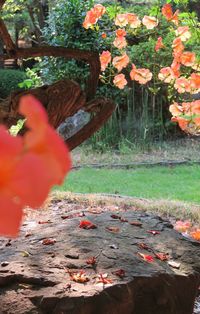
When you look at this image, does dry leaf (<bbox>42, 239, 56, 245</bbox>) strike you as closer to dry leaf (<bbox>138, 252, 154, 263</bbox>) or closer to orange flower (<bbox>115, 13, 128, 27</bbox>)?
dry leaf (<bbox>138, 252, 154, 263</bbox>)

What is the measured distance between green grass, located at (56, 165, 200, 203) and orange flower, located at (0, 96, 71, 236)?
4.49 m

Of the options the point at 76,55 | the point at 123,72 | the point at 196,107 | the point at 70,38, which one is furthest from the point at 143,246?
the point at 70,38

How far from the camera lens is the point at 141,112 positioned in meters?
7.58

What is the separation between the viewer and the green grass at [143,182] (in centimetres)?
488

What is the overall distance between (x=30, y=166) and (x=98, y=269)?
5.27 ft

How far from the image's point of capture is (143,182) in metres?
5.34

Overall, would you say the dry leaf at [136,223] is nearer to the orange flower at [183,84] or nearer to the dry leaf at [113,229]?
the dry leaf at [113,229]

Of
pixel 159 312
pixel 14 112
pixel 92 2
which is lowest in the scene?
pixel 159 312

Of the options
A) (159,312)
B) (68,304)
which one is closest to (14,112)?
(68,304)

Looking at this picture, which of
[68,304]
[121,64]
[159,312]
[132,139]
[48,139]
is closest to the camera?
[48,139]

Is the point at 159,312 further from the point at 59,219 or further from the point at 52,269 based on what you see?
the point at 59,219

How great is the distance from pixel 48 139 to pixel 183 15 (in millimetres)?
3061

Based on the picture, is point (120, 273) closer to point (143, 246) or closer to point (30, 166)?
point (143, 246)

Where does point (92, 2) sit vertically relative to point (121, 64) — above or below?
above
